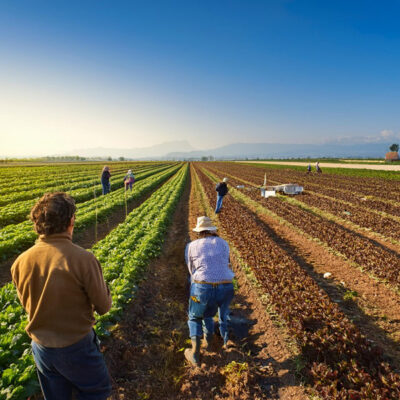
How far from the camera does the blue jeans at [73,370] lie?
7.12 ft

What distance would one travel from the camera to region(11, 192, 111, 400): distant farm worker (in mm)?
2010

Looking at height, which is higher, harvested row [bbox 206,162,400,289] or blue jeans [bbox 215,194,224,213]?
blue jeans [bbox 215,194,224,213]

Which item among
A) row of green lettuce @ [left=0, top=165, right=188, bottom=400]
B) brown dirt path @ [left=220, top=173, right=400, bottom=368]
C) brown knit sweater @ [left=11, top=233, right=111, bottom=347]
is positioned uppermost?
brown knit sweater @ [left=11, top=233, right=111, bottom=347]

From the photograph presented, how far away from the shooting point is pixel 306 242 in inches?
416

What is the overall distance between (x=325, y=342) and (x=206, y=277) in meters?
2.47

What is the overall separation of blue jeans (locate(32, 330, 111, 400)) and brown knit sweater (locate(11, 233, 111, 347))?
0.11m

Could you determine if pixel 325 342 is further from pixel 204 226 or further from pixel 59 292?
pixel 59 292

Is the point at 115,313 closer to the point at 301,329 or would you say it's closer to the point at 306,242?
the point at 301,329

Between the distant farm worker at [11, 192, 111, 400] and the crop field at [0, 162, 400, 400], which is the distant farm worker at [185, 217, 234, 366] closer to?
the crop field at [0, 162, 400, 400]

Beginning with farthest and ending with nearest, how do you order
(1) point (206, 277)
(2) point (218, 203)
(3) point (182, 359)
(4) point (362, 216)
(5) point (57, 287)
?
(2) point (218, 203) → (4) point (362, 216) → (3) point (182, 359) → (1) point (206, 277) → (5) point (57, 287)

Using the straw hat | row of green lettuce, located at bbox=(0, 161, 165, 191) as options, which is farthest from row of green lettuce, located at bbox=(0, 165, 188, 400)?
row of green lettuce, located at bbox=(0, 161, 165, 191)

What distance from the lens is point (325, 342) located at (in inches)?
165

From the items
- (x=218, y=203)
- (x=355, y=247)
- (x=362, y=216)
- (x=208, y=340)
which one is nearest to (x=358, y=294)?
(x=355, y=247)

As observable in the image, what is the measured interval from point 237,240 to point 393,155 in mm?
108403
